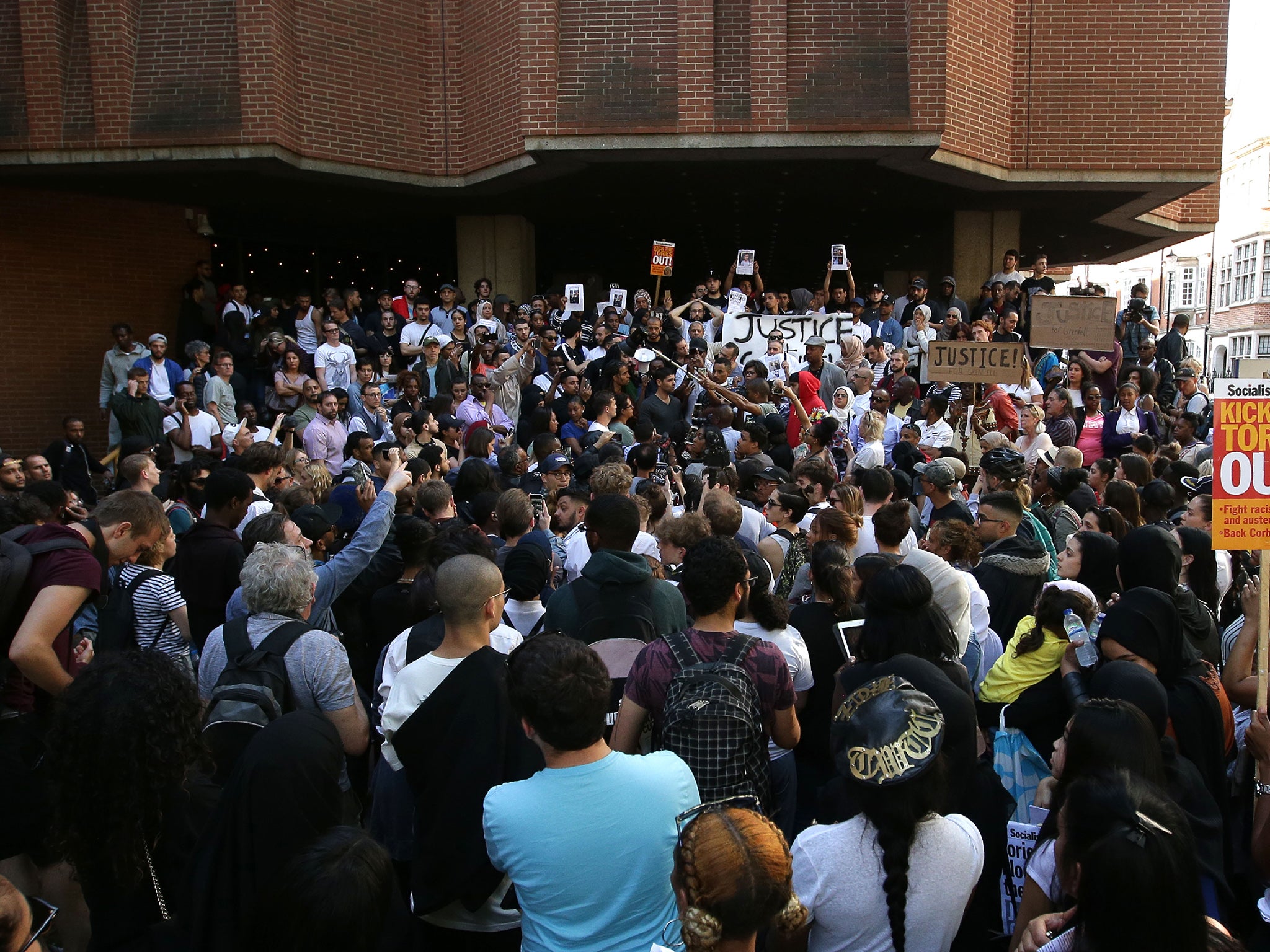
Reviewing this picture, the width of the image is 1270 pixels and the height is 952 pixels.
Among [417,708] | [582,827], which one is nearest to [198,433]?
[417,708]

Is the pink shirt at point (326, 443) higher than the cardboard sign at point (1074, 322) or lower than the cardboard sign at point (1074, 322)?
lower

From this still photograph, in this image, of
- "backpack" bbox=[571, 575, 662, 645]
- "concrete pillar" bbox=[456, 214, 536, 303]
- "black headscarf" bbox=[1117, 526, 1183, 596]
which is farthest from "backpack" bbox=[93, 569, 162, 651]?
Result: "concrete pillar" bbox=[456, 214, 536, 303]

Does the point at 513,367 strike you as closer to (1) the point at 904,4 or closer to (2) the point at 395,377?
(2) the point at 395,377

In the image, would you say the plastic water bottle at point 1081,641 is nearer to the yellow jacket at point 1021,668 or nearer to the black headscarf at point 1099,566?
the yellow jacket at point 1021,668

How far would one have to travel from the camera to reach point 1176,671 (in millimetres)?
3699

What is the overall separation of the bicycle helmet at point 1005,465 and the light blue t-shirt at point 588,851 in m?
4.32

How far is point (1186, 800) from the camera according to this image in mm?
3145

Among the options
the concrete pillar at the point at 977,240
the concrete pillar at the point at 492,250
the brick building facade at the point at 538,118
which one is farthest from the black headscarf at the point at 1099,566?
the concrete pillar at the point at 492,250

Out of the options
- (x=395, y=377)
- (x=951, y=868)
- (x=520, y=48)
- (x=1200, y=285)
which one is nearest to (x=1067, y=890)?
(x=951, y=868)

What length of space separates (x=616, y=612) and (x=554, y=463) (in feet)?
12.0

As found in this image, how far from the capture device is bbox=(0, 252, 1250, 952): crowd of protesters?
2.54 metres

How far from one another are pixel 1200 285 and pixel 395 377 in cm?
8297

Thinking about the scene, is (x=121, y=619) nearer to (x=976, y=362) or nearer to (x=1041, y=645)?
(x=1041, y=645)

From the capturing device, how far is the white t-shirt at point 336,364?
12.8m
